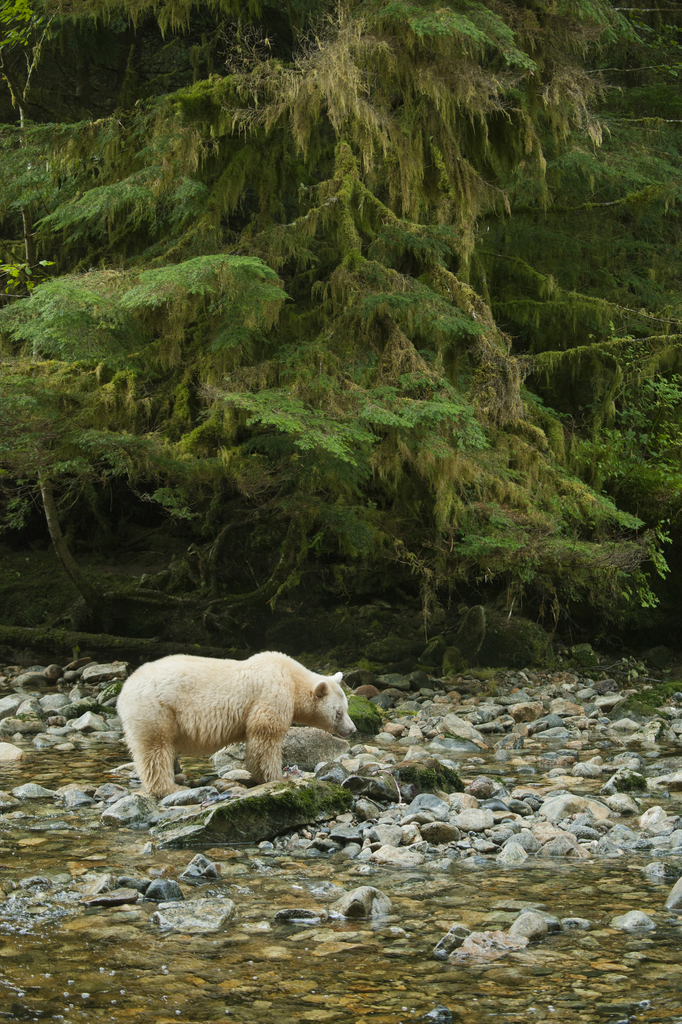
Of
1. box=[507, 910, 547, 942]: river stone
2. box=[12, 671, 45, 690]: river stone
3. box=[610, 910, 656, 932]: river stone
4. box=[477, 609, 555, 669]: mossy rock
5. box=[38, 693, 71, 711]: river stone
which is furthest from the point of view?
box=[477, 609, 555, 669]: mossy rock

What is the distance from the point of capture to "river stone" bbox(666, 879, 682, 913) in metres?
4.10

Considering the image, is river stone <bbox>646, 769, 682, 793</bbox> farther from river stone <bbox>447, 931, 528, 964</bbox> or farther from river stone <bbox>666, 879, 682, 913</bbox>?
river stone <bbox>447, 931, 528, 964</bbox>

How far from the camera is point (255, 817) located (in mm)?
5270

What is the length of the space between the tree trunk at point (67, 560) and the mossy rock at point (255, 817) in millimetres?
6966

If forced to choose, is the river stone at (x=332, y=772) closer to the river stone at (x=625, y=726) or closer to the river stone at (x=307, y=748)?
the river stone at (x=307, y=748)

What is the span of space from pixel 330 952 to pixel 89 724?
5.68 m

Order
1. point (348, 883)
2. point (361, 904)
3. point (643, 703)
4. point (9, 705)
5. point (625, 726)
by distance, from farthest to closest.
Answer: point (643, 703) < point (9, 705) < point (625, 726) < point (348, 883) < point (361, 904)

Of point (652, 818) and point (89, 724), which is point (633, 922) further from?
point (89, 724)

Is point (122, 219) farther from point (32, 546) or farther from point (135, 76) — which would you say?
point (32, 546)

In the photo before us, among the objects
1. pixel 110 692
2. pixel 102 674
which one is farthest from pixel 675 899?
pixel 102 674

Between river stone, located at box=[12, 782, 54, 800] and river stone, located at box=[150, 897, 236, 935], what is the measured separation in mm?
2372

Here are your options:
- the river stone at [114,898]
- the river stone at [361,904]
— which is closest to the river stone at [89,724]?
the river stone at [114,898]

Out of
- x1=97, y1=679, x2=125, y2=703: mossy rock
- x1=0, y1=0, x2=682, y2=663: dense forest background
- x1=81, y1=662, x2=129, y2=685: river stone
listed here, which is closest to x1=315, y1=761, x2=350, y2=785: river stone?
x1=0, y1=0, x2=682, y2=663: dense forest background

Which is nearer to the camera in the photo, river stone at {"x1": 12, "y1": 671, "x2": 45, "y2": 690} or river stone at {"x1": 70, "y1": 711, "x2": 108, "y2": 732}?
river stone at {"x1": 70, "y1": 711, "x2": 108, "y2": 732}
